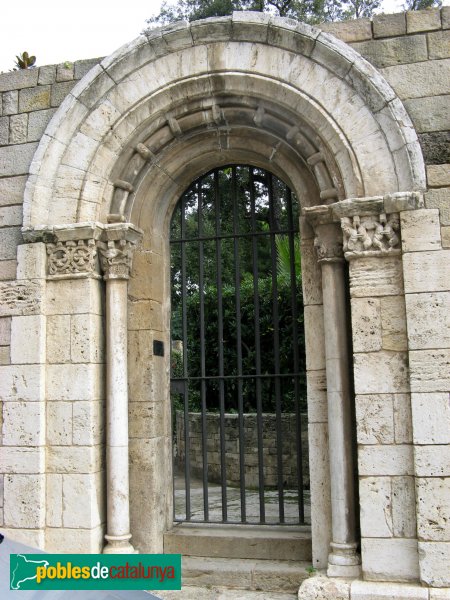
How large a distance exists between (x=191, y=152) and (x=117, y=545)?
3524mm

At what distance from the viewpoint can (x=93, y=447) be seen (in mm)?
5434

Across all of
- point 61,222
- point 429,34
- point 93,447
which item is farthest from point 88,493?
point 429,34

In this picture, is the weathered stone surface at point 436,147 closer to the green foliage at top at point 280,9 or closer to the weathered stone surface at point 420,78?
the weathered stone surface at point 420,78

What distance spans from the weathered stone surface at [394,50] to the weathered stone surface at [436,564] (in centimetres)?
364

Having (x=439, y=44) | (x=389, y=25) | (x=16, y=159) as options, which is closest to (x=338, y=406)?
(x=439, y=44)

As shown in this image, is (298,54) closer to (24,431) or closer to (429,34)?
(429,34)

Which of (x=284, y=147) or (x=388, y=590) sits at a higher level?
(x=284, y=147)

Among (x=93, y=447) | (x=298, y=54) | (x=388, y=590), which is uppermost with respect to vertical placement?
(x=298, y=54)

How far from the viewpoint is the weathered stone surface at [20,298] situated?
5629 mm

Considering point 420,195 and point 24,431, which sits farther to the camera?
point 24,431

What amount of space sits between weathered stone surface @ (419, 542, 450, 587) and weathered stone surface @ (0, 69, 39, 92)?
16.7 feet

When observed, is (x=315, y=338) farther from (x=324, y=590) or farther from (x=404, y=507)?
(x=324, y=590)

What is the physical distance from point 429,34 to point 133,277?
10.5 ft

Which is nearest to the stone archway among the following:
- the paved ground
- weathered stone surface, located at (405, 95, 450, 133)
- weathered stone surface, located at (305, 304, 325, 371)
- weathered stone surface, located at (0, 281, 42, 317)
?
weathered stone surface, located at (305, 304, 325, 371)
